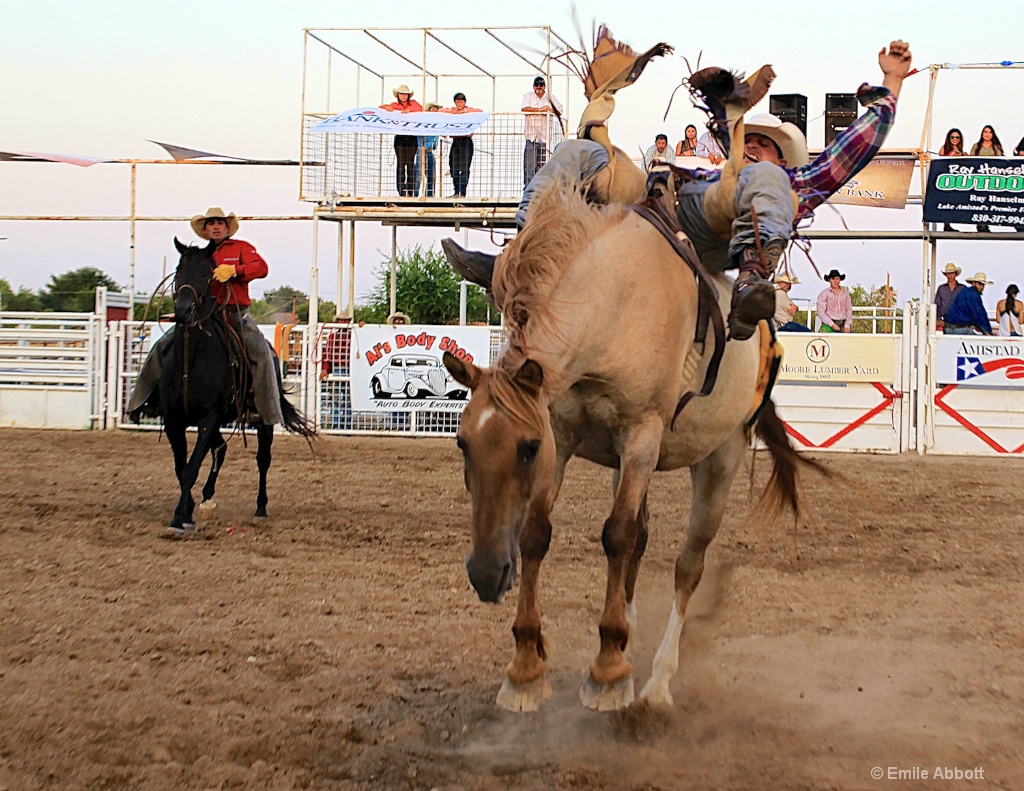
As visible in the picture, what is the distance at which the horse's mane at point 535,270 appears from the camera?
11.3ft

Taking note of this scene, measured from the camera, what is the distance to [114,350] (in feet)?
49.2

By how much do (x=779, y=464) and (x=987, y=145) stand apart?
38.6 ft

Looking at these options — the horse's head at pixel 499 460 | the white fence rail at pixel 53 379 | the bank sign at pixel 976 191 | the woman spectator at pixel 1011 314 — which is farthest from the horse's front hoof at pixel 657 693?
the bank sign at pixel 976 191

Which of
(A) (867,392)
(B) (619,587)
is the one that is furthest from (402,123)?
(B) (619,587)

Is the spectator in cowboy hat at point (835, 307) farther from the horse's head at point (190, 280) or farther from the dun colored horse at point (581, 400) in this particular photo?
the dun colored horse at point (581, 400)

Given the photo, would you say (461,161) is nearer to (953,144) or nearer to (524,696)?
(953,144)

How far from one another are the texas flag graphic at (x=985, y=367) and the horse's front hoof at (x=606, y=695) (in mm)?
10553

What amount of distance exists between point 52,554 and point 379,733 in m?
3.71

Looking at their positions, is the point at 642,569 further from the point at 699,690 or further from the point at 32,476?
the point at 32,476

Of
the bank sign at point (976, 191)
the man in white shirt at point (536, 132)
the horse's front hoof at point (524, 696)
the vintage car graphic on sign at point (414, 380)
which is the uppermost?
the man in white shirt at point (536, 132)

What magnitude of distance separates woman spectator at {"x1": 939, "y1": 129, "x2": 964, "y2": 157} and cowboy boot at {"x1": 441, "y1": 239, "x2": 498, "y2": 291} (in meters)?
13.0

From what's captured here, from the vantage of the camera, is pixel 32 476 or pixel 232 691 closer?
pixel 232 691

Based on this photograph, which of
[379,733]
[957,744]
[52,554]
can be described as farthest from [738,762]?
[52,554]

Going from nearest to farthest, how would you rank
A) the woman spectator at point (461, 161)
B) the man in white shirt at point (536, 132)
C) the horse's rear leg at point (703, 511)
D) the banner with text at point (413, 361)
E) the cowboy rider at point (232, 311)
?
the horse's rear leg at point (703, 511)
the cowboy rider at point (232, 311)
the banner with text at point (413, 361)
the man in white shirt at point (536, 132)
the woman spectator at point (461, 161)
